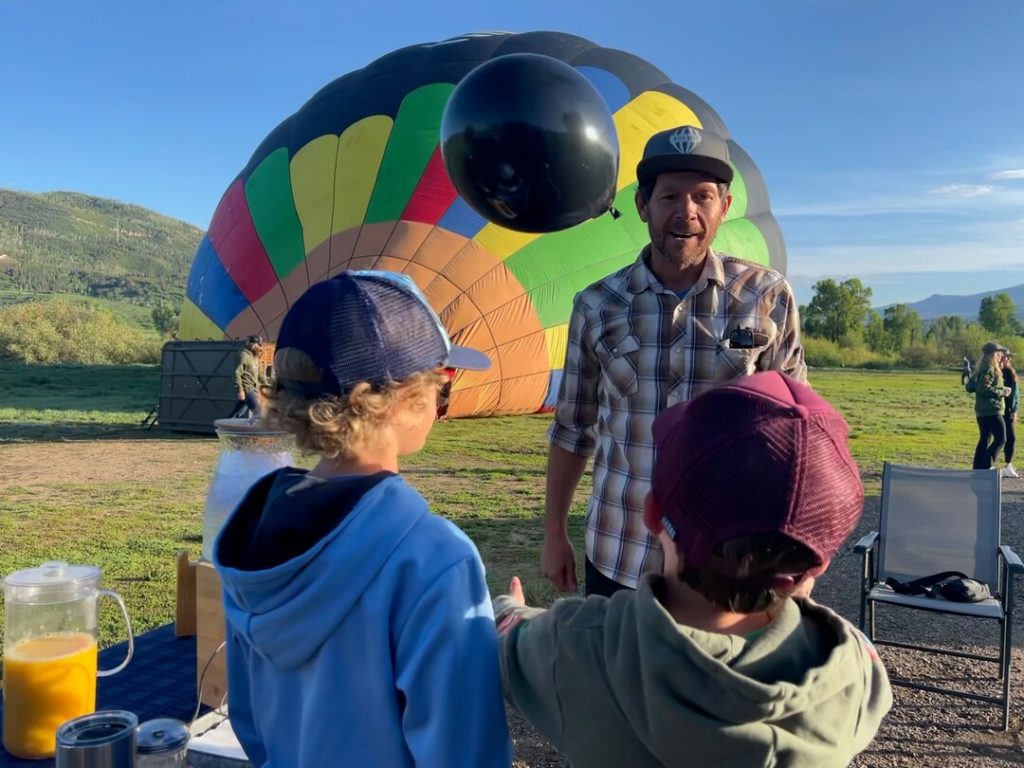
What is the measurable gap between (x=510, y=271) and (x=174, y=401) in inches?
231

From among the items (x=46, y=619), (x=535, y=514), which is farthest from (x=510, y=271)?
(x=46, y=619)

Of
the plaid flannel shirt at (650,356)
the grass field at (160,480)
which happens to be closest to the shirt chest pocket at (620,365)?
the plaid flannel shirt at (650,356)

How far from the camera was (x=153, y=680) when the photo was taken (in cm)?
247

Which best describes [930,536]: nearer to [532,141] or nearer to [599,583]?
[599,583]

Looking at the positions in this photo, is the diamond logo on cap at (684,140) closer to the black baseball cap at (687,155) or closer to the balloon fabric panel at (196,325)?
the black baseball cap at (687,155)

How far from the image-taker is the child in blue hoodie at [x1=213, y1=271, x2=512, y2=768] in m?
1.23

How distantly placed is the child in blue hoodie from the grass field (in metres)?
3.82

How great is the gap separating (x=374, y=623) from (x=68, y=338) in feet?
115

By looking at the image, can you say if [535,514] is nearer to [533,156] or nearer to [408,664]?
[533,156]

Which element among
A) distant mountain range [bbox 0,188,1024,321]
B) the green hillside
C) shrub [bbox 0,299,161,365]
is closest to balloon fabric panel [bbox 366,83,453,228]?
shrub [bbox 0,299,161,365]

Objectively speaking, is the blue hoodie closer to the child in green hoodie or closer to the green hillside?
the child in green hoodie

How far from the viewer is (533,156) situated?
113 inches

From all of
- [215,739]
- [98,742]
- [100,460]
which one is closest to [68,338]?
[100,460]

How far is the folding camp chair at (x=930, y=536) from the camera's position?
445 centimetres
